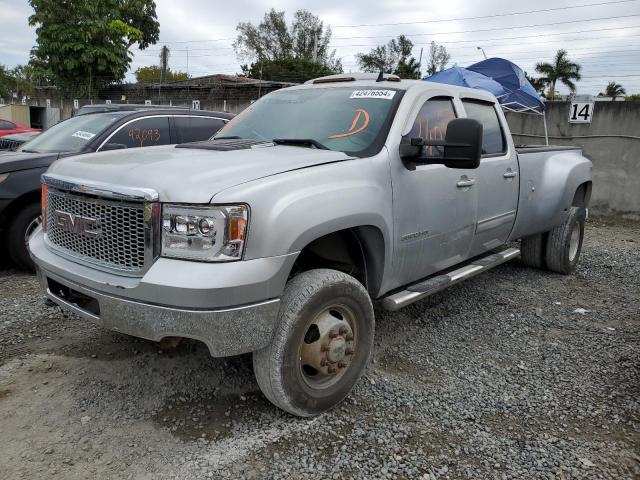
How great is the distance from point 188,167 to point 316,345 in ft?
3.71

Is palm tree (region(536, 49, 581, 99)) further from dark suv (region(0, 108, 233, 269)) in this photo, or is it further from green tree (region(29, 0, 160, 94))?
dark suv (region(0, 108, 233, 269))

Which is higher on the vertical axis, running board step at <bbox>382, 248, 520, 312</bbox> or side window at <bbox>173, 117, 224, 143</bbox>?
side window at <bbox>173, 117, 224, 143</bbox>

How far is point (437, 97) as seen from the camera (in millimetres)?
3779

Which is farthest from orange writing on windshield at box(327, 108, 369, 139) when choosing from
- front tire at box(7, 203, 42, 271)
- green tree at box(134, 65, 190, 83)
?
green tree at box(134, 65, 190, 83)

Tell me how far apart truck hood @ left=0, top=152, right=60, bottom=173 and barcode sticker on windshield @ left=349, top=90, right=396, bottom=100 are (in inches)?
133

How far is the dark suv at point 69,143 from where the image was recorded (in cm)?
497

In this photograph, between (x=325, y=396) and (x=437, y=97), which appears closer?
(x=325, y=396)

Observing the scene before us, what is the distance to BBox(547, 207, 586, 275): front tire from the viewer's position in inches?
222

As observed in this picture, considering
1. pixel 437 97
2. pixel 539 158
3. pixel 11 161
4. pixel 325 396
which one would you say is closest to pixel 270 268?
pixel 325 396

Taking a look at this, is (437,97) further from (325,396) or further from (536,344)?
(325,396)

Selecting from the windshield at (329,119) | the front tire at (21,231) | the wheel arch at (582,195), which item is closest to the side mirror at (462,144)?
the windshield at (329,119)

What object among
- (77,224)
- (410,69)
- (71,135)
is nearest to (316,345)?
(77,224)

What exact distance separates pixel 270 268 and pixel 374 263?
91cm

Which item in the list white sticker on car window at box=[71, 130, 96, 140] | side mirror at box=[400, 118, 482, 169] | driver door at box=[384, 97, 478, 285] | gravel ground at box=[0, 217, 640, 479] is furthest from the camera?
white sticker on car window at box=[71, 130, 96, 140]
